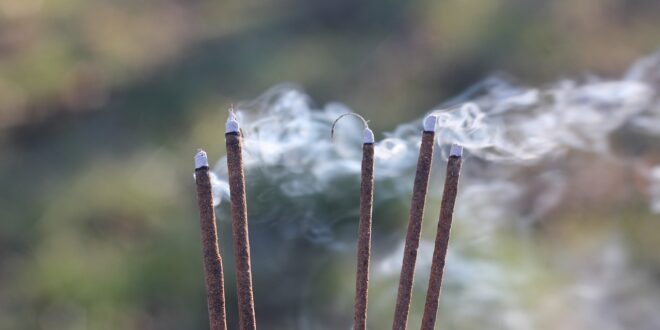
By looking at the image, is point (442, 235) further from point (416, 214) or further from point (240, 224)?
point (240, 224)

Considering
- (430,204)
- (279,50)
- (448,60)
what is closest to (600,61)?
(448,60)

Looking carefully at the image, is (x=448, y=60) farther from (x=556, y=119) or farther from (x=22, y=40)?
(x=22, y=40)

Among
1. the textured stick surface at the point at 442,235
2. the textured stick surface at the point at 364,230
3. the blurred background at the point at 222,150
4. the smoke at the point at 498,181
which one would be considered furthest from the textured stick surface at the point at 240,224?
the blurred background at the point at 222,150

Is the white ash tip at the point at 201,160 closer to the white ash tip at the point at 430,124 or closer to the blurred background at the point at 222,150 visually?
Answer: the white ash tip at the point at 430,124

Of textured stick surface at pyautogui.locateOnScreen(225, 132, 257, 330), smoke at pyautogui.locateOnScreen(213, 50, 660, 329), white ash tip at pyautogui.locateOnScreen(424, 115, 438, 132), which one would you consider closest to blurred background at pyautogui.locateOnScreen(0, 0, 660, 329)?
smoke at pyautogui.locateOnScreen(213, 50, 660, 329)

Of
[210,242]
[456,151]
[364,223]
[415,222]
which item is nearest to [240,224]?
[210,242]
